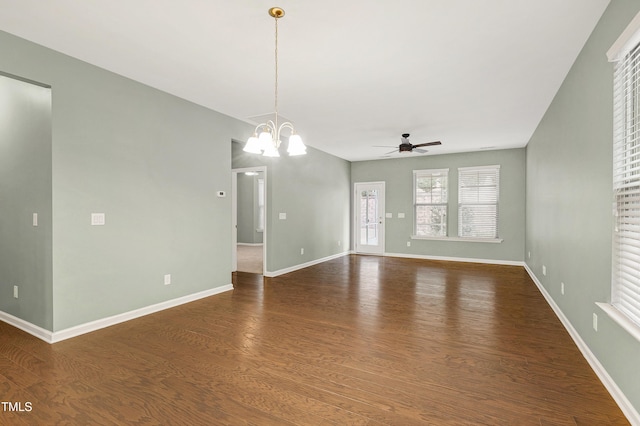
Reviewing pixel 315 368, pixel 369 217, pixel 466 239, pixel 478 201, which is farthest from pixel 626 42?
pixel 369 217

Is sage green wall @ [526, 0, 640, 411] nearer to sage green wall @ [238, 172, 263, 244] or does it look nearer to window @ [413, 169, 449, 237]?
window @ [413, 169, 449, 237]

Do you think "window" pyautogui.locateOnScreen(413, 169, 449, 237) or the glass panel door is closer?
"window" pyautogui.locateOnScreen(413, 169, 449, 237)

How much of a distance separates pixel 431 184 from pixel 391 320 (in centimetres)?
537

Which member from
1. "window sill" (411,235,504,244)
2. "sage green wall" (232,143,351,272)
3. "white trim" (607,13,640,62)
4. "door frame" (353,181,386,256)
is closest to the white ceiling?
"white trim" (607,13,640,62)

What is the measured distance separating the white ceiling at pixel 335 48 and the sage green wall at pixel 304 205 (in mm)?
1741

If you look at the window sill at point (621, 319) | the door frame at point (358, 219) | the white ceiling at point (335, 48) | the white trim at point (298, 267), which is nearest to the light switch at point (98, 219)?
the white ceiling at point (335, 48)

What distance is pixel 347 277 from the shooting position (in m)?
5.98

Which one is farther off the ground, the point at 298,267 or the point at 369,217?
the point at 369,217

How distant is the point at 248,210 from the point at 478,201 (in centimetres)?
710

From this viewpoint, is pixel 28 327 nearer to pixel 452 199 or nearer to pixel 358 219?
pixel 358 219

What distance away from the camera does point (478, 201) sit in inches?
302

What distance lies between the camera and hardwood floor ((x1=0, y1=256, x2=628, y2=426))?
6.45 feet

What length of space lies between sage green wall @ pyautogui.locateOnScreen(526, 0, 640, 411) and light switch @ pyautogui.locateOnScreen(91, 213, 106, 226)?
4400mm

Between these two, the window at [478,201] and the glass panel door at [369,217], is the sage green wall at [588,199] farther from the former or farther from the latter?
the glass panel door at [369,217]
